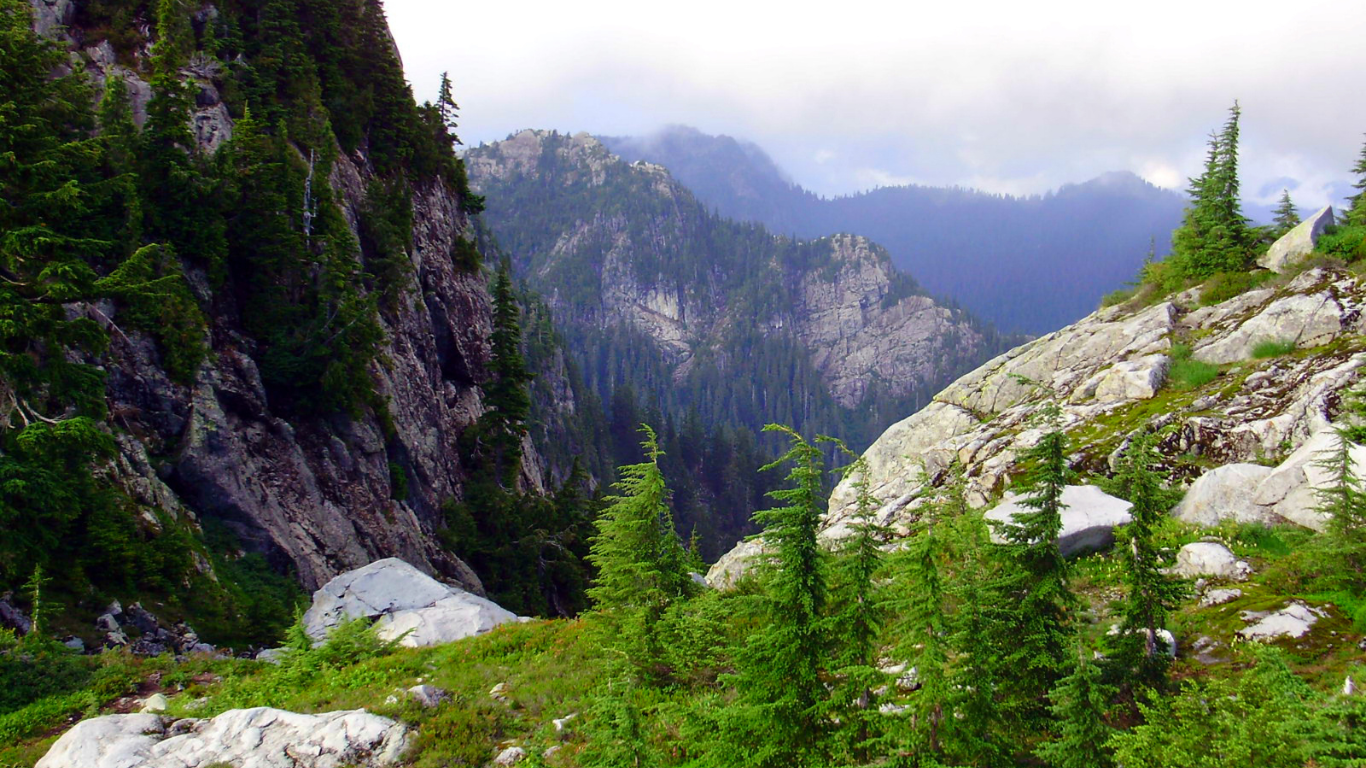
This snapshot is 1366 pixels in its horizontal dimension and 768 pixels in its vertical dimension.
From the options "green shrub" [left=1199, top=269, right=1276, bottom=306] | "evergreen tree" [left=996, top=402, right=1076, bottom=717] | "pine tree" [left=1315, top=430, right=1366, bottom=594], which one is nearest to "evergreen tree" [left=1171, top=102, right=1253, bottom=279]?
"green shrub" [left=1199, top=269, right=1276, bottom=306]

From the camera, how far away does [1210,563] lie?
11.9 m

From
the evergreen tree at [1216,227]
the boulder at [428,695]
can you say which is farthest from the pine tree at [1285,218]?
the boulder at [428,695]

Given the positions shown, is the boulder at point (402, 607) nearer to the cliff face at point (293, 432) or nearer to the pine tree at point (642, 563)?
the cliff face at point (293, 432)

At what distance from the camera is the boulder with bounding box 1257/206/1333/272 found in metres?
19.7

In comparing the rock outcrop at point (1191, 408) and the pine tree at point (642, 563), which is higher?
the rock outcrop at point (1191, 408)

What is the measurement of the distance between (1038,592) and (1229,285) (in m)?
18.8

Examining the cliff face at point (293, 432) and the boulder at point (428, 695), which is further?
the cliff face at point (293, 432)

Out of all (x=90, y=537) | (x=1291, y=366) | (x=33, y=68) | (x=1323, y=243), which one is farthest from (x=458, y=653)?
(x=1323, y=243)

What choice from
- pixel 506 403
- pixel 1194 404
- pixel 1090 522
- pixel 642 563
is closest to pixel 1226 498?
pixel 1090 522

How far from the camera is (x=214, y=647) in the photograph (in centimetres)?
1720

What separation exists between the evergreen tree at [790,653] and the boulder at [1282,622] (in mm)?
6400

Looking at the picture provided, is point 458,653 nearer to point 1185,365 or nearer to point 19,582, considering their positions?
point 19,582

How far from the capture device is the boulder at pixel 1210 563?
11.6 m

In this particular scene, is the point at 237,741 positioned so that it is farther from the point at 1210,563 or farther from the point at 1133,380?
the point at 1133,380
